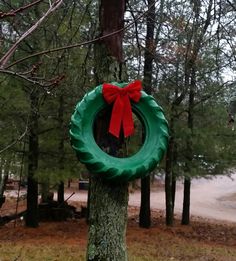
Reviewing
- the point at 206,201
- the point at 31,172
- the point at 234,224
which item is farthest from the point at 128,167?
the point at 206,201

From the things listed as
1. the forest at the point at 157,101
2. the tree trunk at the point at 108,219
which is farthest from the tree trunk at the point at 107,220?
the forest at the point at 157,101

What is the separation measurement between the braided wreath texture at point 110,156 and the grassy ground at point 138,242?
3.65 metres

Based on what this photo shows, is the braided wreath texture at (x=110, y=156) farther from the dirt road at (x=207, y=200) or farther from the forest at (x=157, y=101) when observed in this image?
the dirt road at (x=207, y=200)

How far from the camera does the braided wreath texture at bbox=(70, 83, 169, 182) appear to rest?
363cm

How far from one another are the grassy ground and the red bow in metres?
3.73

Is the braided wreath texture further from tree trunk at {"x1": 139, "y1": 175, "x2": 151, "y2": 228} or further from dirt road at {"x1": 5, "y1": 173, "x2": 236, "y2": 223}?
dirt road at {"x1": 5, "y1": 173, "x2": 236, "y2": 223}

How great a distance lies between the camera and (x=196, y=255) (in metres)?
8.78

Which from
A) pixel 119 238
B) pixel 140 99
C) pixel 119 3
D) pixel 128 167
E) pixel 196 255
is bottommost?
pixel 196 255

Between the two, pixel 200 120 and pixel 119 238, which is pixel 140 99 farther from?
pixel 200 120

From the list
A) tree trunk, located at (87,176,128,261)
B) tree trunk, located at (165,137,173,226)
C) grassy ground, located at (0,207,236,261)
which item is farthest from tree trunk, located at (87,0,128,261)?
tree trunk, located at (165,137,173,226)

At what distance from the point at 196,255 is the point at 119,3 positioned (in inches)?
233

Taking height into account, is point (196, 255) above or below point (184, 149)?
below

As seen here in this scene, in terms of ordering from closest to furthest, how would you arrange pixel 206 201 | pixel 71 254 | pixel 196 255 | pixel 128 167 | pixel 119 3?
pixel 128 167
pixel 119 3
pixel 71 254
pixel 196 255
pixel 206 201

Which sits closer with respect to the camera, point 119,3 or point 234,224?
point 119,3
